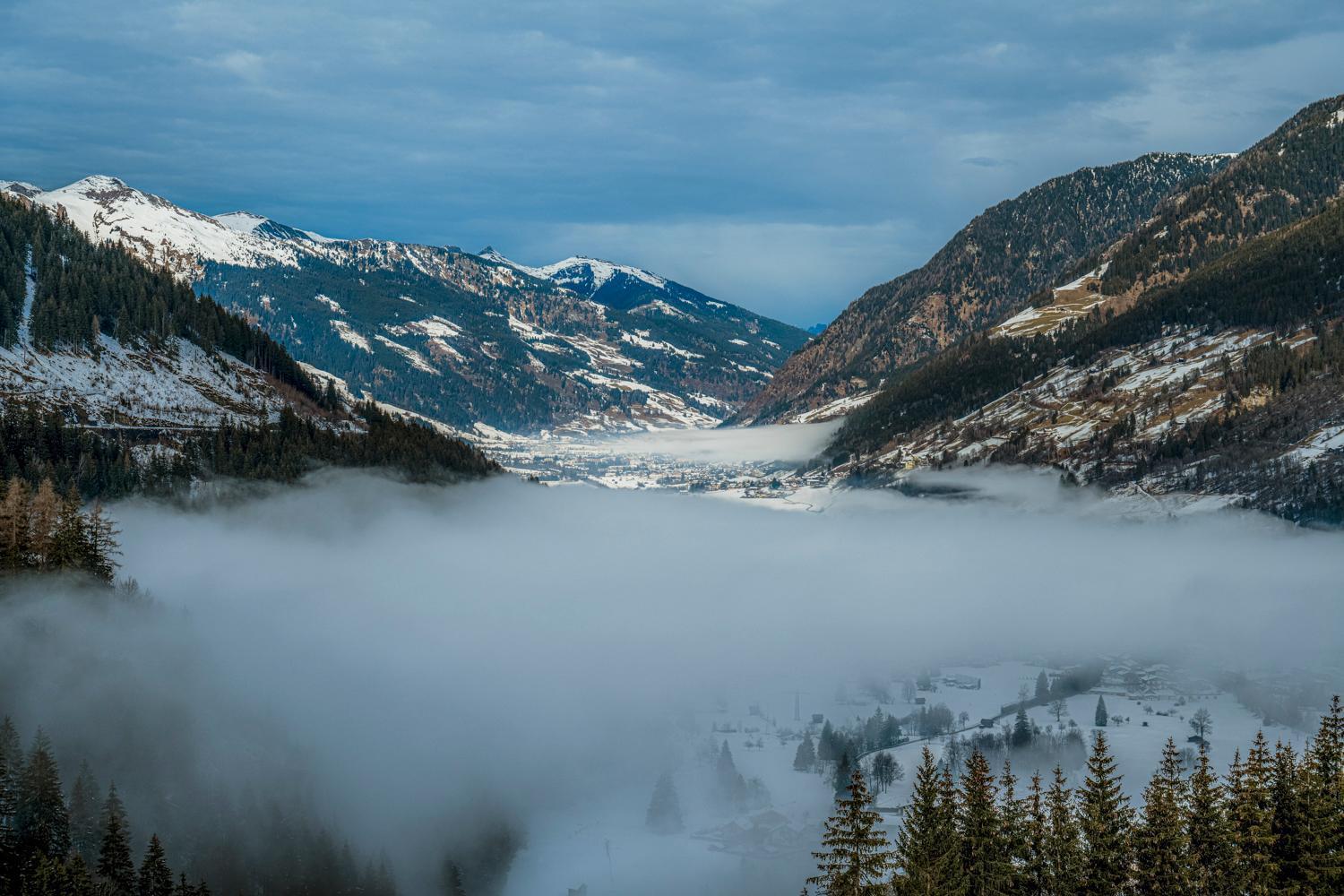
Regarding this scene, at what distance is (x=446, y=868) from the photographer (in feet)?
618

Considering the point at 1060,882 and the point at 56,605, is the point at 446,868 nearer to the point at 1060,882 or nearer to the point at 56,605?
the point at 56,605

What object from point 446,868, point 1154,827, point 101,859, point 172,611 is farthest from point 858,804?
point 172,611

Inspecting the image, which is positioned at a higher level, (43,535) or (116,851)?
(43,535)

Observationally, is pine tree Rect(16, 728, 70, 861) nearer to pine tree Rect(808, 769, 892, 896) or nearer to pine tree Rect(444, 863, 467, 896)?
pine tree Rect(444, 863, 467, 896)

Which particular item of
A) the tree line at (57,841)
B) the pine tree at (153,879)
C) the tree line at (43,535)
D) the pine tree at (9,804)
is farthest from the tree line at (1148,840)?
the tree line at (43,535)

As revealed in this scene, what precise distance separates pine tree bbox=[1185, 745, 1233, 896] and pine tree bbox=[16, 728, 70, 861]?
96.6 m

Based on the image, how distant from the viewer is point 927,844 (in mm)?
81312

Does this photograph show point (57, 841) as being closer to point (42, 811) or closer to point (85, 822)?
point (42, 811)

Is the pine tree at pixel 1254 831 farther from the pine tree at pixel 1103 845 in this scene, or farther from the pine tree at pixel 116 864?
the pine tree at pixel 116 864

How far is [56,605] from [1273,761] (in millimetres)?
126914

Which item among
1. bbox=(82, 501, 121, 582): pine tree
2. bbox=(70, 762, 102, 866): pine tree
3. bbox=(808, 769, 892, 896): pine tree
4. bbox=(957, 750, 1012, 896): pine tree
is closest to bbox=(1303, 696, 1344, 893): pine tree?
bbox=(957, 750, 1012, 896): pine tree

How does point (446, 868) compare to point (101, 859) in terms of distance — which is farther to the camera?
point (446, 868)

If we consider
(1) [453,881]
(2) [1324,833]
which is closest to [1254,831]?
Answer: (2) [1324,833]

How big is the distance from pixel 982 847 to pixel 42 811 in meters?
90.0
